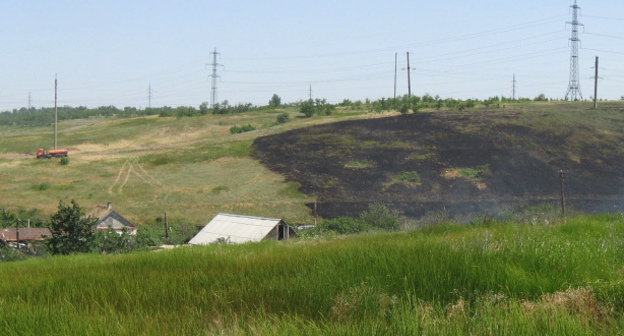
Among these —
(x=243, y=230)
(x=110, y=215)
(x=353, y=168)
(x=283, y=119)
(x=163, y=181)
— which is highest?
(x=283, y=119)

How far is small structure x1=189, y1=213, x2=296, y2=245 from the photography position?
4169 centimetres

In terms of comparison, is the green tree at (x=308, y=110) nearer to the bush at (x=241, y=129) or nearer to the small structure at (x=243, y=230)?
the bush at (x=241, y=129)

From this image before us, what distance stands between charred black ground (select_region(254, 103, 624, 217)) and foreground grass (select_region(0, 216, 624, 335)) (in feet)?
150

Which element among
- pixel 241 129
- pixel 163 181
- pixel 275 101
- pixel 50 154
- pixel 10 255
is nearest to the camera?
pixel 10 255

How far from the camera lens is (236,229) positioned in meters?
42.8

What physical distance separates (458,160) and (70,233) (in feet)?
166

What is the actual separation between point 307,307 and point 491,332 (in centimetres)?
216

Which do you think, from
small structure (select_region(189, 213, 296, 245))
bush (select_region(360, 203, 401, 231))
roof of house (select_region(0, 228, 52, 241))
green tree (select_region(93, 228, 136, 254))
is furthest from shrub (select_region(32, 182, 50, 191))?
green tree (select_region(93, 228, 136, 254))

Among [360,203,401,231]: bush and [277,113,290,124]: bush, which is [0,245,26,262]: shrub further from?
[277,113,290,124]: bush

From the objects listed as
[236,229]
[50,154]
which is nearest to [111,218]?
[236,229]

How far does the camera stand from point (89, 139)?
111m

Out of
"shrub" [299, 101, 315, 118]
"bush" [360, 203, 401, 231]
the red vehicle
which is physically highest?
"shrub" [299, 101, 315, 118]

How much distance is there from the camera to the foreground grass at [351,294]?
5.14 m

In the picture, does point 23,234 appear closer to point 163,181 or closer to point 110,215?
point 110,215
